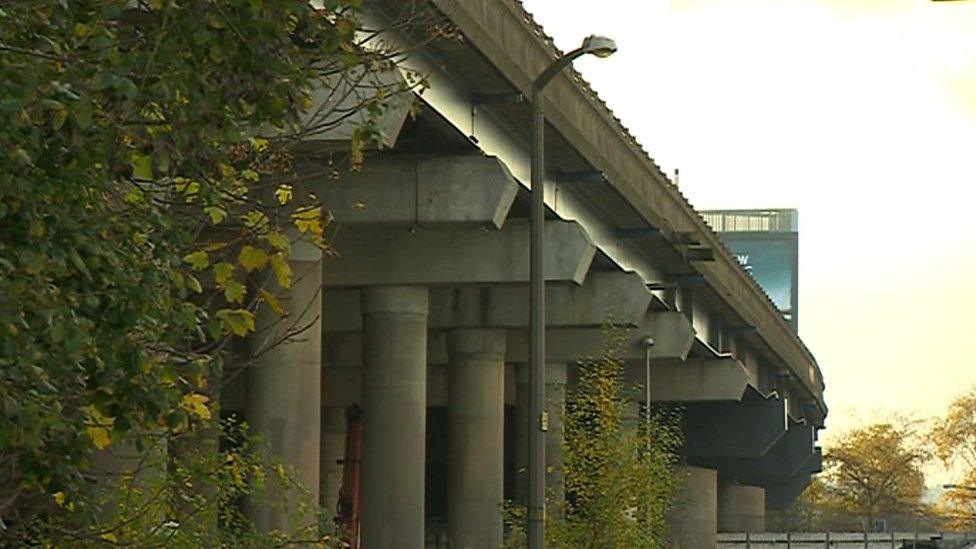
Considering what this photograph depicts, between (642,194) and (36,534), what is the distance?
1698 inches

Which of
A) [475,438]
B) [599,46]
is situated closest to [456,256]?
[475,438]

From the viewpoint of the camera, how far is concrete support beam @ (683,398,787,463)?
314 feet

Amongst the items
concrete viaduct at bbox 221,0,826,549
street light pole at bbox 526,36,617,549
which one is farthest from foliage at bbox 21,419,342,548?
street light pole at bbox 526,36,617,549

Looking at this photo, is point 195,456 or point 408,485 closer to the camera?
point 195,456

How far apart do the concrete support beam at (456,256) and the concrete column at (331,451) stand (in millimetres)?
32515

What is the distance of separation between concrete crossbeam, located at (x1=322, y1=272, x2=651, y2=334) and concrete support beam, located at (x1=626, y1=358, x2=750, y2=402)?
806 inches

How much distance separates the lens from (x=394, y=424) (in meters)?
53.5

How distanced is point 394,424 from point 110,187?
4105 cm

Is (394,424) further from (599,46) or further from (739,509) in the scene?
(739,509)

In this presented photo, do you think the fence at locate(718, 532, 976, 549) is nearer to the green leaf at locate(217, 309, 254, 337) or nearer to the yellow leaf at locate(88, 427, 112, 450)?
the yellow leaf at locate(88, 427, 112, 450)

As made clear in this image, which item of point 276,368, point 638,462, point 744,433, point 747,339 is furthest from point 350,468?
point 744,433

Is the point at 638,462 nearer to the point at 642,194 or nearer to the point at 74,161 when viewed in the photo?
the point at 642,194

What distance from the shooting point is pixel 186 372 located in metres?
13.1

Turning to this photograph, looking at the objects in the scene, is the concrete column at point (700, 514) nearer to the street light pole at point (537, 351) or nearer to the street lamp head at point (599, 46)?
the street light pole at point (537, 351)
